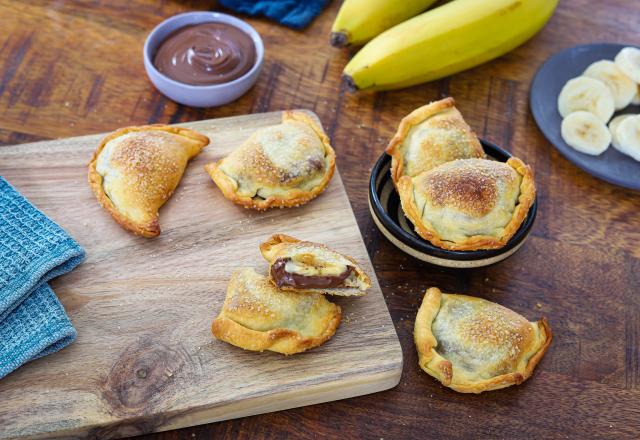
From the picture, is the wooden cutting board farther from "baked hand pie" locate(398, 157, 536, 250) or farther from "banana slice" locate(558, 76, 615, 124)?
"banana slice" locate(558, 76, 615, 124)

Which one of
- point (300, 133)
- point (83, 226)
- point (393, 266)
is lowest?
point (393, 266)

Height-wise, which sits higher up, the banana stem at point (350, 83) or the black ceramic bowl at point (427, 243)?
the banana stem at point (350, 83)

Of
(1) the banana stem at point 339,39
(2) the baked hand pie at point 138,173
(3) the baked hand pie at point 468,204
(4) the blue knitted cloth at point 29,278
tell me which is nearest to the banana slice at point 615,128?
(3) the baked hand pie at point 468,204

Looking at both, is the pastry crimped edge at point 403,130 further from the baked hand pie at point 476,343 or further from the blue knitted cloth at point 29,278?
the blue knitted cloth at point 29,278

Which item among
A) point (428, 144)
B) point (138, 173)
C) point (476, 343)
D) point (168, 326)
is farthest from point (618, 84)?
point (168, 326)

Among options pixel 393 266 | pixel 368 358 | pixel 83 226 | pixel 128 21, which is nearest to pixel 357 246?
pixel 393 266

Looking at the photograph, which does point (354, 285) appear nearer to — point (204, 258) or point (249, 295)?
point (249, 295)
